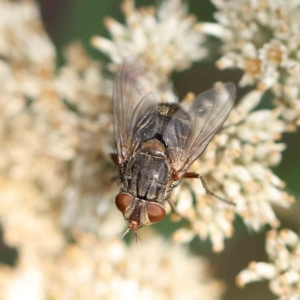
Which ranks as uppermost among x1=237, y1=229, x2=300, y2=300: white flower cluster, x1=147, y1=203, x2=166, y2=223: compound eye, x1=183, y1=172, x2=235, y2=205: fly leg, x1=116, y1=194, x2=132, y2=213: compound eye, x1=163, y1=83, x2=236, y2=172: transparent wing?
x1=163, y1=83, x2=236, y2=172: transparent wing

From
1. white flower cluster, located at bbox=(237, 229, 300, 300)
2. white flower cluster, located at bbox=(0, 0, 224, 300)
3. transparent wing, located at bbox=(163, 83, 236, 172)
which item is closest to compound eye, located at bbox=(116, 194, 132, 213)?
transparent wing, located at bbox=(163, 83, 236, 172)

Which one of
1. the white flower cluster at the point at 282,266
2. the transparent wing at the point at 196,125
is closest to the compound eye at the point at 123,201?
the transparent wing at the point at 196,125

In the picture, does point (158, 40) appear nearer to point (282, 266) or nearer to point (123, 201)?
point (123, 201)

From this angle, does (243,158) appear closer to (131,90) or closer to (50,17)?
(131,90)

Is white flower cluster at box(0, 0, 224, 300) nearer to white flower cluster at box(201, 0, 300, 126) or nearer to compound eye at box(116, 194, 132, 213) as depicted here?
compound eye at box(116, 194, 132, 213)

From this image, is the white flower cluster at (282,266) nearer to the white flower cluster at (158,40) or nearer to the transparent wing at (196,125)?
the transparent wing at (196,125)

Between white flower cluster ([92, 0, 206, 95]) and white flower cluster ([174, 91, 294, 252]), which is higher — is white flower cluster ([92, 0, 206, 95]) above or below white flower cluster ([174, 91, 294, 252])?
above

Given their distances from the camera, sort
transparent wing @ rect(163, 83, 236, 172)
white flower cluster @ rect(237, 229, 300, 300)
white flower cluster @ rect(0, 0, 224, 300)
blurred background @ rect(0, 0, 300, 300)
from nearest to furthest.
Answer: transparent wing @ rect(163, 83, 236, 172)
white flower cluster @ rect(237, 229, 300, 300)
blurred background @ rect(0, 0, 300, 300)
white flower cluster @ rect(0, 0, 224, 300)
